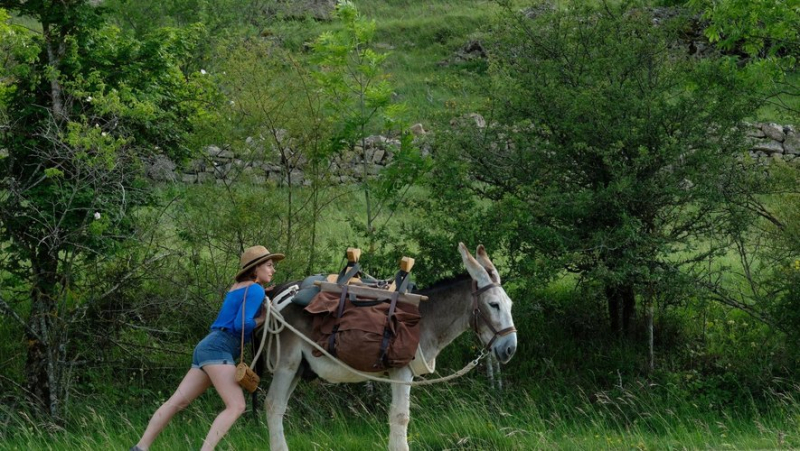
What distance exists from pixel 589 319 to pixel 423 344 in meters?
6.21

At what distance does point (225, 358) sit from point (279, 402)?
0.72 meters

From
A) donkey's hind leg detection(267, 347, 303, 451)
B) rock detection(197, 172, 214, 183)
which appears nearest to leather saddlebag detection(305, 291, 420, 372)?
donkey's hind leg detection(267, 347, 303, 451)

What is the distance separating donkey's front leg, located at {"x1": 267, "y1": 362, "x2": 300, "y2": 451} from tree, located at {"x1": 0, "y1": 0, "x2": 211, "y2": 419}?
3419 mm

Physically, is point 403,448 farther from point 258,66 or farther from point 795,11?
point 795,11

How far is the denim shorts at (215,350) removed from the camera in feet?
23.8

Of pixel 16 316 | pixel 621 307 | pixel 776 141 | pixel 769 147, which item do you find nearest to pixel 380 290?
pixel 16 316

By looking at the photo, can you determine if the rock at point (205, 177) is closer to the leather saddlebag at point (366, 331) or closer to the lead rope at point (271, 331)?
the lead rope at point (271, 331)

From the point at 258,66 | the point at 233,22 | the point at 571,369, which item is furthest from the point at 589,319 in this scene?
the point at 233,22

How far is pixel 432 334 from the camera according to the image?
7965 millimetres

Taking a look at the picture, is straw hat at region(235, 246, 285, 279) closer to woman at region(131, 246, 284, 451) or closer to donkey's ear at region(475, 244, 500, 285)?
woman at region(131, 246, 284, 451)

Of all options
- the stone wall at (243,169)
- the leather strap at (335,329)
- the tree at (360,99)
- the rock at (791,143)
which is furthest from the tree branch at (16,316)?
the rock at (791,143)

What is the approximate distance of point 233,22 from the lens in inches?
1122

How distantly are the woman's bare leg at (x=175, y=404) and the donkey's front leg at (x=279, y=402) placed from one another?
612 mm

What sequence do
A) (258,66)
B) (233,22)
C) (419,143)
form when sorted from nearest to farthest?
(258,66)
(419,143)
(233,22)
